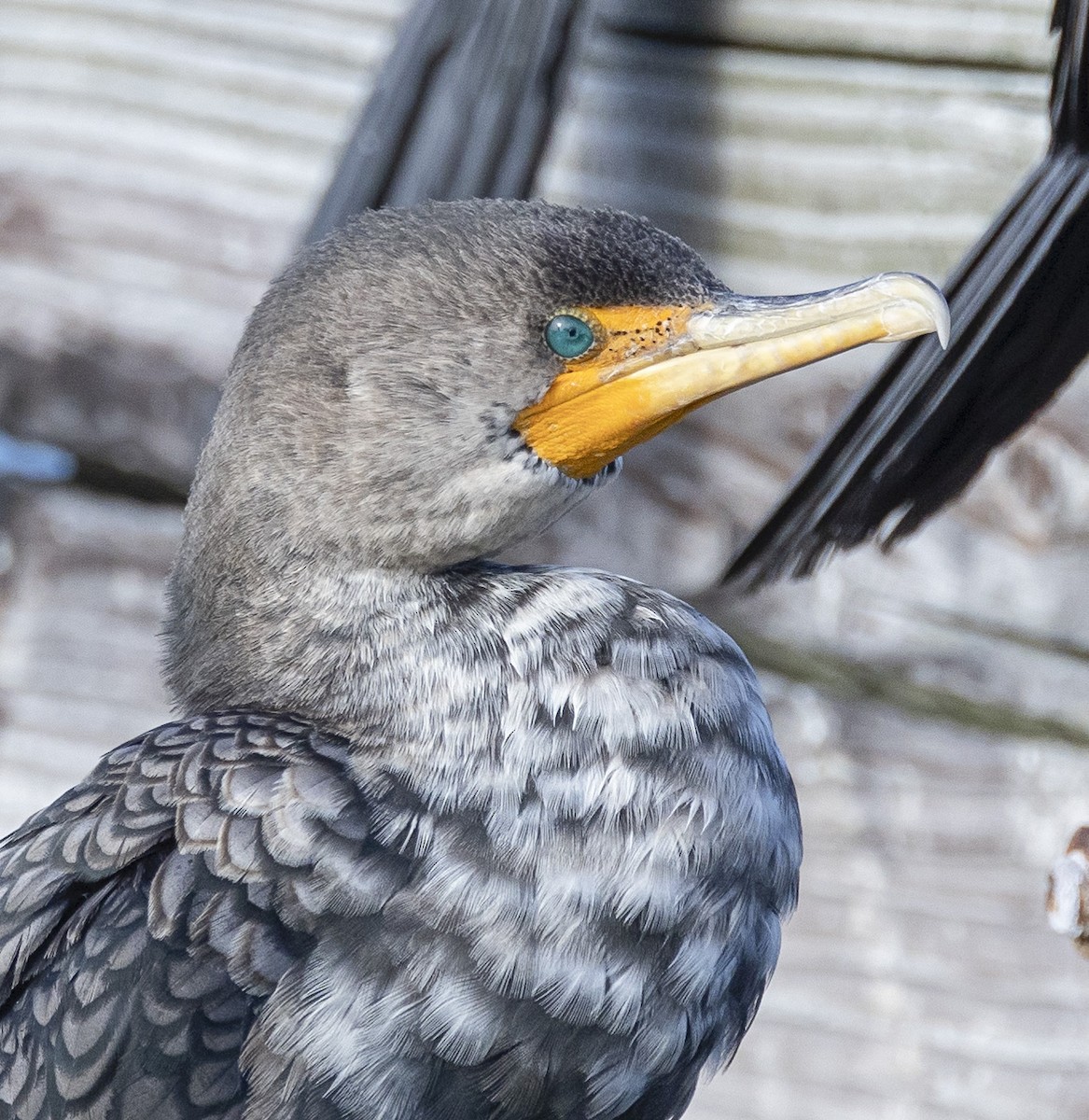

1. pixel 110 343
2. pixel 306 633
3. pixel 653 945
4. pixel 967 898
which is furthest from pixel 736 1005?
pixel 110 343

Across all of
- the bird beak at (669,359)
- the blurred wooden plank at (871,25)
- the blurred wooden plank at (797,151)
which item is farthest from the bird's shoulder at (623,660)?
the blurred wooden plank at (871,25)

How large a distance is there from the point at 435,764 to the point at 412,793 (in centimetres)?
3

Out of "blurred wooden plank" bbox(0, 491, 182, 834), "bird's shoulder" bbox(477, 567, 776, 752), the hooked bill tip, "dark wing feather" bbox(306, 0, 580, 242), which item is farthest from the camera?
"blurred wooden plank" bbox(0, 491, 182, 834)

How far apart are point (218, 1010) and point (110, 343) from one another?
3.06 feet

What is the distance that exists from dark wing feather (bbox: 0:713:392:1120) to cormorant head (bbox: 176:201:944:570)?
0.17 metres

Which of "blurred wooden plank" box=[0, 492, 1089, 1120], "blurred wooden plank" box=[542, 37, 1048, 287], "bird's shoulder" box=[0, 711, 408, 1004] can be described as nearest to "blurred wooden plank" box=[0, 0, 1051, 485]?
"blurred wooden plank" box=[542, 37, 1048, 287]

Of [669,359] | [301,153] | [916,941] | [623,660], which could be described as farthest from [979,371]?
[301,153]

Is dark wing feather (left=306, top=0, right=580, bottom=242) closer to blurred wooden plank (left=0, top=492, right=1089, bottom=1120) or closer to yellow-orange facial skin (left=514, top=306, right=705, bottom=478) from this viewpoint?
yellow-orange facial skin (left=514, top=306, right=705, bottom=478)

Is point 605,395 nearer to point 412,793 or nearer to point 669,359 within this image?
point 669,359

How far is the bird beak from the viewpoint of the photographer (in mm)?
992

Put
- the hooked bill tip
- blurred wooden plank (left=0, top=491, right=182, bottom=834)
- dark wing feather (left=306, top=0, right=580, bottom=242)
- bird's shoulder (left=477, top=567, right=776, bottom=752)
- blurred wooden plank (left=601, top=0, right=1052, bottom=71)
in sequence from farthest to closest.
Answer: blurred wooden plank (left=0, top=491, right=182, bottom=834) < blurred wooden plank (left=601, top=0, right=1052, bottom=71) < dark wing feather (left=306, top=0, right=580, bottom=242) < bird's shoulder (left=477, top=567, right=776, bottom=752) < the hooked bill tip

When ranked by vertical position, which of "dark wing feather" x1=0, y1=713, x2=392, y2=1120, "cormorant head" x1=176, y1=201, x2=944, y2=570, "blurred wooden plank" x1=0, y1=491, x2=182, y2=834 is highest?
"cormorant head" x1=176, y1=201, x2=944, y2=570

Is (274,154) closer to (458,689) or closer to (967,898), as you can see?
(458,689)

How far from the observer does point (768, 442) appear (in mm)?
1575
